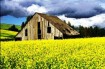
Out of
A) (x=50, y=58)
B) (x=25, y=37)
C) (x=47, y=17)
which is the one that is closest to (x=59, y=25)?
(x=47, y=17)

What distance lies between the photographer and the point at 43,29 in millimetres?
46125

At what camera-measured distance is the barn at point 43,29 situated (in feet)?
148

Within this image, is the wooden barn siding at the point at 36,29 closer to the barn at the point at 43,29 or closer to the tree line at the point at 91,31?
the barn at the point at 43,29

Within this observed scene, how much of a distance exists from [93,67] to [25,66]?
7.78 feet

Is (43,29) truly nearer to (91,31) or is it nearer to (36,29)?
(36,29)

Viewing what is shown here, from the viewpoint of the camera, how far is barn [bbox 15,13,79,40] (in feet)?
148

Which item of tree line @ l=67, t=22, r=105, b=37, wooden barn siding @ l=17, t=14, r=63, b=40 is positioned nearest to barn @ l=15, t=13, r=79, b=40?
wooden barn siding @ l=17, t=14, r=63, b=40

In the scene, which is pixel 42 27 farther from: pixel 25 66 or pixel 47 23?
pixel 25 66

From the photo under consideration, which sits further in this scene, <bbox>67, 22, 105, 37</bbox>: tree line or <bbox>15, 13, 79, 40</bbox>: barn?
<bbox>67, 22, 105, 37</bbox>: tree line

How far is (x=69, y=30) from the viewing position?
48.4 meters

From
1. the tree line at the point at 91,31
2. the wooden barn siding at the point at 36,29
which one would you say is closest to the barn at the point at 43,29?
the wooden barn siding at the point at 36,29

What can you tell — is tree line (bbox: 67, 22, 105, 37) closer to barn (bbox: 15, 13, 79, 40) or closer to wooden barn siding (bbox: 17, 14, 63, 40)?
barn (bbox: 15, 13, 79, 40)

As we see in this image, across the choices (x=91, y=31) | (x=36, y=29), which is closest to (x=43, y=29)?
(x=36, y=29)

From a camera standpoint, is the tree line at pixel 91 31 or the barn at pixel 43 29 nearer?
the barn at pixel 43 29
